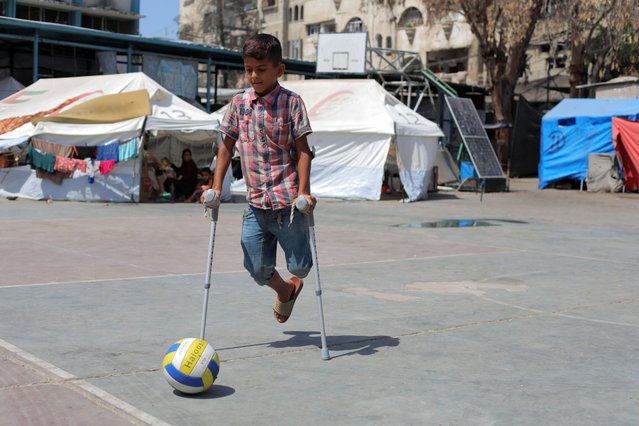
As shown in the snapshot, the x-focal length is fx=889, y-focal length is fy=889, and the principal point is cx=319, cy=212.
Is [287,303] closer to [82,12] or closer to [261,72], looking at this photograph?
[261,72]

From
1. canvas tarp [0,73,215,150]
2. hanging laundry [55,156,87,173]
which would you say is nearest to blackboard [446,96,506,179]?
canvas tarp [0,73,215,150]

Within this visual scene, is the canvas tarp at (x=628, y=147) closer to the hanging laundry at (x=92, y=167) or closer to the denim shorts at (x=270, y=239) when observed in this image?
the hanging laundry at (x=92, y=167)

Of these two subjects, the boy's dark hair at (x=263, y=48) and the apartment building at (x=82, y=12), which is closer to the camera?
the boy's dark hair at (x=263, y=48)

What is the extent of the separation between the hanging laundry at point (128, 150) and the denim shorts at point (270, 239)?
1547 cm

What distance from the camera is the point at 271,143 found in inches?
221

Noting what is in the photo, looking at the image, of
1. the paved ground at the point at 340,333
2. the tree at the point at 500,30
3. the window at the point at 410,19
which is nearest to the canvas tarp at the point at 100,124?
the paved ground at the point at 340,333

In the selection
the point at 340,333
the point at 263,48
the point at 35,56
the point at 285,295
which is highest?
the point at 35,56

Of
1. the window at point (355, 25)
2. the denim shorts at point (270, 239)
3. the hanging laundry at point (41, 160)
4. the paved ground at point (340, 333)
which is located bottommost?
the paved ground at point (340, 333)

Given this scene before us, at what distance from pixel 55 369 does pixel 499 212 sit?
16.7 meters

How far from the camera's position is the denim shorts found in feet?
18.5

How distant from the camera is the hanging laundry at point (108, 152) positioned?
68.4ft

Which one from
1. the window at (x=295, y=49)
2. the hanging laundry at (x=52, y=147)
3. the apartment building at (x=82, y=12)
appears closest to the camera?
the hanging laundry at (x=52, y=147)

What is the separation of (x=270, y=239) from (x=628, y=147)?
83.3 ft

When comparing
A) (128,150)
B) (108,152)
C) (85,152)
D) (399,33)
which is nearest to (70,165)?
(85,152)
